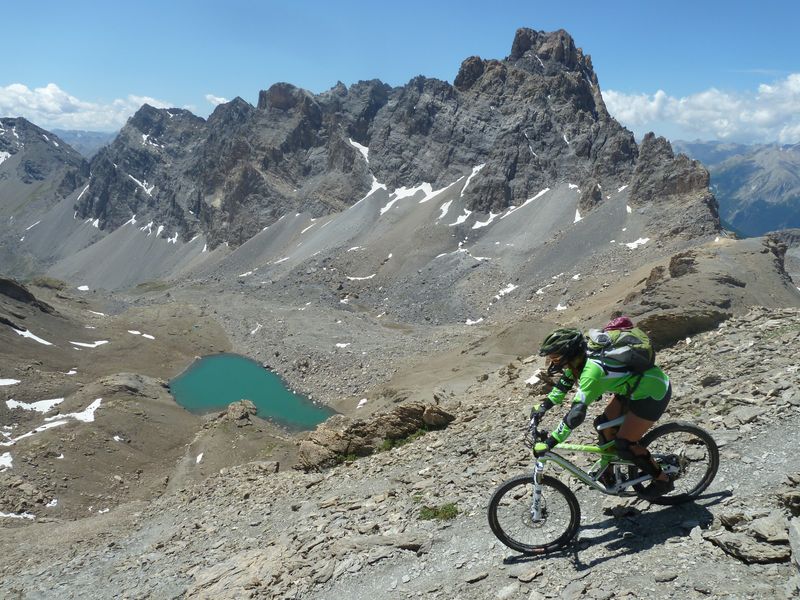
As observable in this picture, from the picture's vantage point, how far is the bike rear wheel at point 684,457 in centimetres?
910

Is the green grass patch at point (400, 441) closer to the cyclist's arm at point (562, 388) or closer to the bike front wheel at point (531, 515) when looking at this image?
the bike front wheel at point (531, 515)

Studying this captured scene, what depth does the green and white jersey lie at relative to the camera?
326 inches

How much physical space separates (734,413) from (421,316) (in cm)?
6980

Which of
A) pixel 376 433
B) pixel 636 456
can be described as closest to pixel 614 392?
pixel 636 456

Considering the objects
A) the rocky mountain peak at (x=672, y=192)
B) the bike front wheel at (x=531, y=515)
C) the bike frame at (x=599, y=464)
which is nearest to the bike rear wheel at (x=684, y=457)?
the bike frame at (x=599, y=464)

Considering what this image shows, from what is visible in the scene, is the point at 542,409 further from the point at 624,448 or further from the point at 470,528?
the point at 470,528

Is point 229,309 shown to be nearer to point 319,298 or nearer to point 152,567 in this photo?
point 319,298

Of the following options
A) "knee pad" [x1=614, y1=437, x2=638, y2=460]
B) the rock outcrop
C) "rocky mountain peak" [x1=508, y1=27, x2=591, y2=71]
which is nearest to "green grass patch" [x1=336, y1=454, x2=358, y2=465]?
the rock outcrop

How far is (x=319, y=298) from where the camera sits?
92812 millimetres

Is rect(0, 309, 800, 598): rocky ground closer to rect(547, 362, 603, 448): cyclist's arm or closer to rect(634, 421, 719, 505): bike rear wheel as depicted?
rect(634, 421, 719, 505): bike rear wheel

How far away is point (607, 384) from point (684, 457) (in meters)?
2.56

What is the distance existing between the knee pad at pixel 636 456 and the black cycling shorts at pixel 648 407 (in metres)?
0.49

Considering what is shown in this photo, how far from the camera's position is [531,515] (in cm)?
938

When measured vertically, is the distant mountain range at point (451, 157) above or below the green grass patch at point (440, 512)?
above
